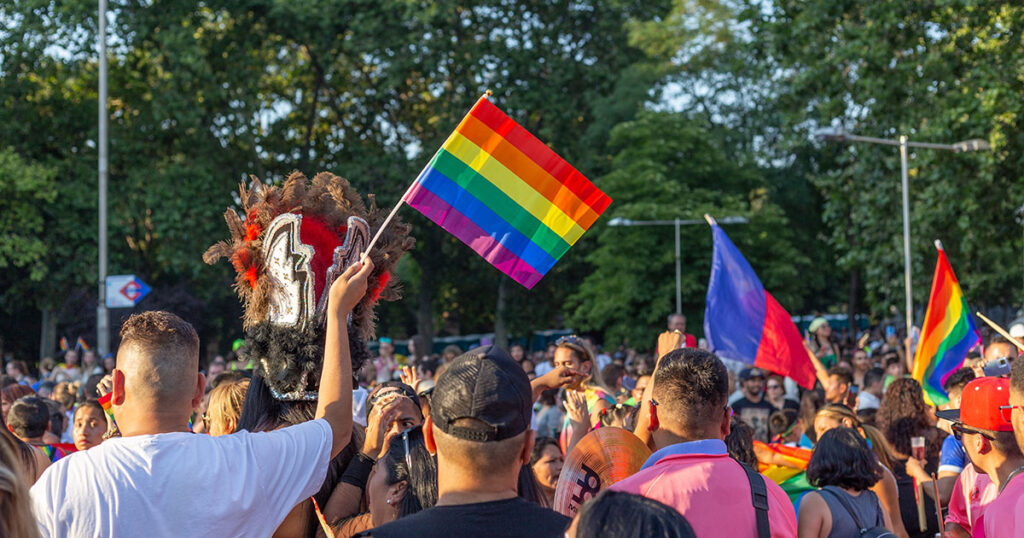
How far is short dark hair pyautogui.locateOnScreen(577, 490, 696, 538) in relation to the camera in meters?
2.10

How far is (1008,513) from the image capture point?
11.8ft

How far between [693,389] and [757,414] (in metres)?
6.91

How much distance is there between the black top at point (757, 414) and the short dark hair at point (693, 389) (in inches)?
262

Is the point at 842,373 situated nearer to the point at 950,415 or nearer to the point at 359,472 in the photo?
the point at 950,415

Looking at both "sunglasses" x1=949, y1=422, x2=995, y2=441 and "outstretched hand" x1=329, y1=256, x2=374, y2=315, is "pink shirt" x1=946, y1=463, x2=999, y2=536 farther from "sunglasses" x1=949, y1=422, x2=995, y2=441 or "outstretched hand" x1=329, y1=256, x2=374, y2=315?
"outstretched hand" x1=329, y1=256, x2=374, y2=315

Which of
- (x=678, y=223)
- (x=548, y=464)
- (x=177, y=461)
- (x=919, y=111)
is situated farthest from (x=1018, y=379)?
(x=678, y=223)

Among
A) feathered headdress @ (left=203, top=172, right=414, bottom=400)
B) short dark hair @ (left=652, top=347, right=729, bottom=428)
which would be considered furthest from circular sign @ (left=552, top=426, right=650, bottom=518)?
feathered headdress @ (left=203, top=172, right=414, bottom=400)

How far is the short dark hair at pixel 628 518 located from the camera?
210cm

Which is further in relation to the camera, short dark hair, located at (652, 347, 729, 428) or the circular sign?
the circular sign

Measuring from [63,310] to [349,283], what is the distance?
27.6 metres

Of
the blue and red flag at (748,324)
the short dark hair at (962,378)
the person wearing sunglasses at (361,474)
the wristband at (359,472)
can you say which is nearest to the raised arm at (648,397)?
the person wearing sunglasses at (361,474)

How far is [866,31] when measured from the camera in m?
21.3

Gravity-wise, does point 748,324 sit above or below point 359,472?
above

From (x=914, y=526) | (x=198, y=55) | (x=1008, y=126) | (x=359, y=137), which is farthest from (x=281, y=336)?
(x=359, y=137)
